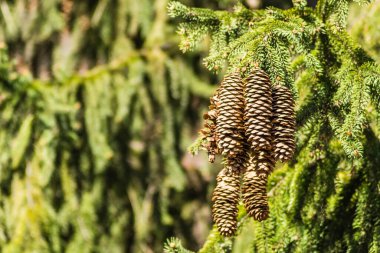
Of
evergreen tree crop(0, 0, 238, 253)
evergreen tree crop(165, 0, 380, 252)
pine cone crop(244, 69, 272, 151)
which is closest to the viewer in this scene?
pine cone crop(244, 69, 272, 151)

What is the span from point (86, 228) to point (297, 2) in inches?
95.4

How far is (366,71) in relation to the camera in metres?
1.35

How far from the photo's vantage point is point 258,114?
46.5 inches

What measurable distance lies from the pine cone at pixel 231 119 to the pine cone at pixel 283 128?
0.22ft

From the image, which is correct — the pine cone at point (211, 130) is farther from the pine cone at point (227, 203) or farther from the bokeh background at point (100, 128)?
the bokeh background at point (100, 128)

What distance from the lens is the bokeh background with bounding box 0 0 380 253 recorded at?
323cm

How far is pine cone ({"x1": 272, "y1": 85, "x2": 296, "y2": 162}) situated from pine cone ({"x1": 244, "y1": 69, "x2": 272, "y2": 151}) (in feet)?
0.06

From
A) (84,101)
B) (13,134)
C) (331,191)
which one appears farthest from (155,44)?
(331,191)

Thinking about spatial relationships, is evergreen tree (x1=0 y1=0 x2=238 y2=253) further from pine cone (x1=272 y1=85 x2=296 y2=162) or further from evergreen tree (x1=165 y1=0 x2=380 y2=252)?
pine cone (x1=272 y1=85 x2=296 y2=162)

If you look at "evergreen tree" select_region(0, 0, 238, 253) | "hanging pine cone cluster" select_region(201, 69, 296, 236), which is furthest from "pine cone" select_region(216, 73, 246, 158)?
"evergreen tree" select_region(0, 0, 238, 253)

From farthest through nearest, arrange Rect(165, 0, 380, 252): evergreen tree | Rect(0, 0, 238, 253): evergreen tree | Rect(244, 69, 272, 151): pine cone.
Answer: Rect(0, 0, 238, 253): evergreen tree, Rect(165, 0, 380, 252): evergreen tree, Rect(244, 69, 272, 151): pine cone

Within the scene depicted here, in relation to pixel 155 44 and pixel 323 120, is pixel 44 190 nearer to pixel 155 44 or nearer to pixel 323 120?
pixel 155 44

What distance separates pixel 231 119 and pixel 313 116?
29 centimetres

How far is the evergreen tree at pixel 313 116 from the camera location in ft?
4.31
